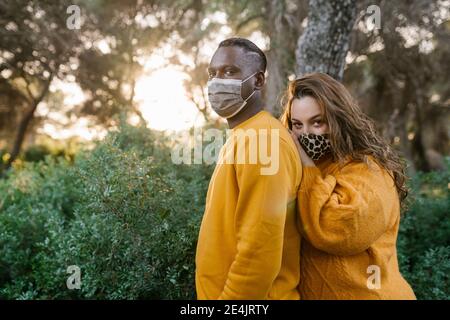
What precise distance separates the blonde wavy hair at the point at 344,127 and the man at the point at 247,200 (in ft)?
1.03

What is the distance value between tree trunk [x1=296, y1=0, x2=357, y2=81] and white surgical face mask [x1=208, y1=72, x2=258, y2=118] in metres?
2.77

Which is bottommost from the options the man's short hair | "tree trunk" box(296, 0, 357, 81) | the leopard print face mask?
the leopard print face mask

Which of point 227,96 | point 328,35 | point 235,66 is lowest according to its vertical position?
point 227,96

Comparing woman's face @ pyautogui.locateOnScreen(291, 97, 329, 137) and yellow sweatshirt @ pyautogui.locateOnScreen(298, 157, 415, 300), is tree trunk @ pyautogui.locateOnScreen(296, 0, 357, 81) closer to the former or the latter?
woman's face @ pyautogui.locateOnScreen(291, 97, 329, 137)

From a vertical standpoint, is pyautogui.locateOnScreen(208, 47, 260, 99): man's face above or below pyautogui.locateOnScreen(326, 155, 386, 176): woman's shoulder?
above

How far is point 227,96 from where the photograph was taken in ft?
7.25

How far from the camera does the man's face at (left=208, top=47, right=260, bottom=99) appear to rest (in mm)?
2186

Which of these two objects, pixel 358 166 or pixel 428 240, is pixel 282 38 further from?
pixel 358 166

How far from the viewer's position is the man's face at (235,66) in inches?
86.0

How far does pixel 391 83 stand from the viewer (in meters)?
12.4

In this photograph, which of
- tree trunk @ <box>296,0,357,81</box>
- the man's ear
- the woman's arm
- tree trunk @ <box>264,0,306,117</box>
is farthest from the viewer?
tree trunk @ <box>264,0,306,117</box>

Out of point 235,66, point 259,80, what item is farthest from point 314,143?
point 235,66

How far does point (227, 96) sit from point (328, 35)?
9.62 ft

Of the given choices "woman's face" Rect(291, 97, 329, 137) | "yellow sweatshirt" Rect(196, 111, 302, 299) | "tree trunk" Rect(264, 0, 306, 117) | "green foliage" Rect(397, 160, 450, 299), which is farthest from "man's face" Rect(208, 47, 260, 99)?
"tree trunk" Rect(264, 0, 306, 117)
